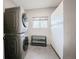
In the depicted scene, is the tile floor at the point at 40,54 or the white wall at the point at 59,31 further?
the tile floor at the point at 40,54

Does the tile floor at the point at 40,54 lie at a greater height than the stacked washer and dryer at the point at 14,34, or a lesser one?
A: lesser

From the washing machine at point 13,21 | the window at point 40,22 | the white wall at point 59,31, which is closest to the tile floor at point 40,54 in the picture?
the white wall at point 59,31

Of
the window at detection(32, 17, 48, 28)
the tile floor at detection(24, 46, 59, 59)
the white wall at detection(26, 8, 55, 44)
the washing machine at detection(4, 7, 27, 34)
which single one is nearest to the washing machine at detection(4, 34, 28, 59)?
the washing machine at detection(4, 7, 27, 34)

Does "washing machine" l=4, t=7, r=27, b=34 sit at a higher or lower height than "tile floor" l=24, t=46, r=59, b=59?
higher

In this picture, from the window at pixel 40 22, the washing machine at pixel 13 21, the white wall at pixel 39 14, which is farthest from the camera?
the window at pixel 40 22

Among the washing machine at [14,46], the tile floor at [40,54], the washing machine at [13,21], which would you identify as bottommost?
the tile floor at [40,54]

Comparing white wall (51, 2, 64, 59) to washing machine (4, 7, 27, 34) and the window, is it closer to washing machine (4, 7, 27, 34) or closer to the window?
washing machine (4, 7, 27, 34)

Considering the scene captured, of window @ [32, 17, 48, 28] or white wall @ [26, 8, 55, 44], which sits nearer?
white wall @ [26, 8, 55, 44]

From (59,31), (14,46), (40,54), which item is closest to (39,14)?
(40,54)

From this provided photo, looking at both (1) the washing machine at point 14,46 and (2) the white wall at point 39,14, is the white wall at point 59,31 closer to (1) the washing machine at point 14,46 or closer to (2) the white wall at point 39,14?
(1) the washing machine at point 14,46

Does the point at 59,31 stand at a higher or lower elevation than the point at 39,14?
lower

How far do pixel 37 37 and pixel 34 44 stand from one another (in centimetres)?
49

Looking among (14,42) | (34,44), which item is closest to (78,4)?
(14,42)

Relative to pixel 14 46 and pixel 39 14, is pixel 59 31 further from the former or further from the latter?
pixel 39 14
